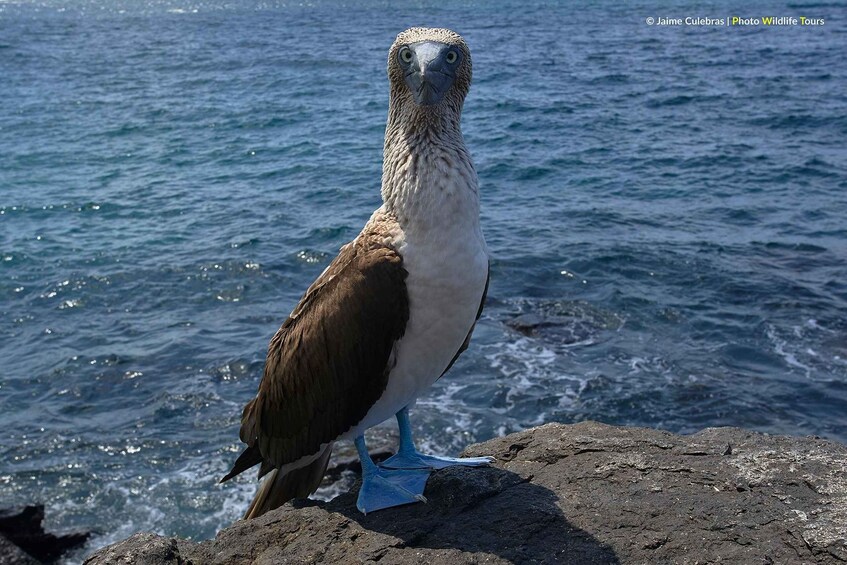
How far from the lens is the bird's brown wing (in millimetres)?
4855

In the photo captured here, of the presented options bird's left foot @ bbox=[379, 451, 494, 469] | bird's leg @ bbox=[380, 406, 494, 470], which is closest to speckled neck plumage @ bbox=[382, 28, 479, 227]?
bird's leg @ bbox=[380, 406, 494, 470]

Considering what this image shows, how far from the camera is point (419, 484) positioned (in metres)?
5.32

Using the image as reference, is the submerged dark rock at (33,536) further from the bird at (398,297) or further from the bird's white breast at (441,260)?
the bird's white breast at (441,260)

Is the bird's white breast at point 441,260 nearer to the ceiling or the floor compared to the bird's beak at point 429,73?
nearer to the floor

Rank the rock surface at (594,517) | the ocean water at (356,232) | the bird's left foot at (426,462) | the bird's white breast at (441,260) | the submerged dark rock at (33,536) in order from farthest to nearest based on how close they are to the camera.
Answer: the ocean water at (356,232) → the submerged dark rock at (33,536) → the bird's left foot at (426,462) → the bird's white breast at (441,260) → the rock surface at (594,517)

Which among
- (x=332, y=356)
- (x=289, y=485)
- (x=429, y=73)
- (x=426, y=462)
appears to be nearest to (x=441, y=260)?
(x=332, y=356)

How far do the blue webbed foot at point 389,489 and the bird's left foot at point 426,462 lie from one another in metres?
0.06

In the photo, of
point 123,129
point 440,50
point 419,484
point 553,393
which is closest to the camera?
point 440,50

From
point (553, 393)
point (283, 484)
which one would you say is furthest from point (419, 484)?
point (553, 393)

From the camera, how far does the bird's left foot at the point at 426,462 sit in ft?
18.1

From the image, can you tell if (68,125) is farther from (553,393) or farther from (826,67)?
(826,67)

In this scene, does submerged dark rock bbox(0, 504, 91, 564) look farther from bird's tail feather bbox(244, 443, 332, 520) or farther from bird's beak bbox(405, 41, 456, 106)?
bird's beak bbox(405, 41, 456, 106)

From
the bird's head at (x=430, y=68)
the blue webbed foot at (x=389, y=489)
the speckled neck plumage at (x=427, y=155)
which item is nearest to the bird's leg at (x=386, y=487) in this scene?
the blue webbed foot at (x=389, y=489)

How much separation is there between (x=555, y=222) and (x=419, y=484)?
13.4 metres
